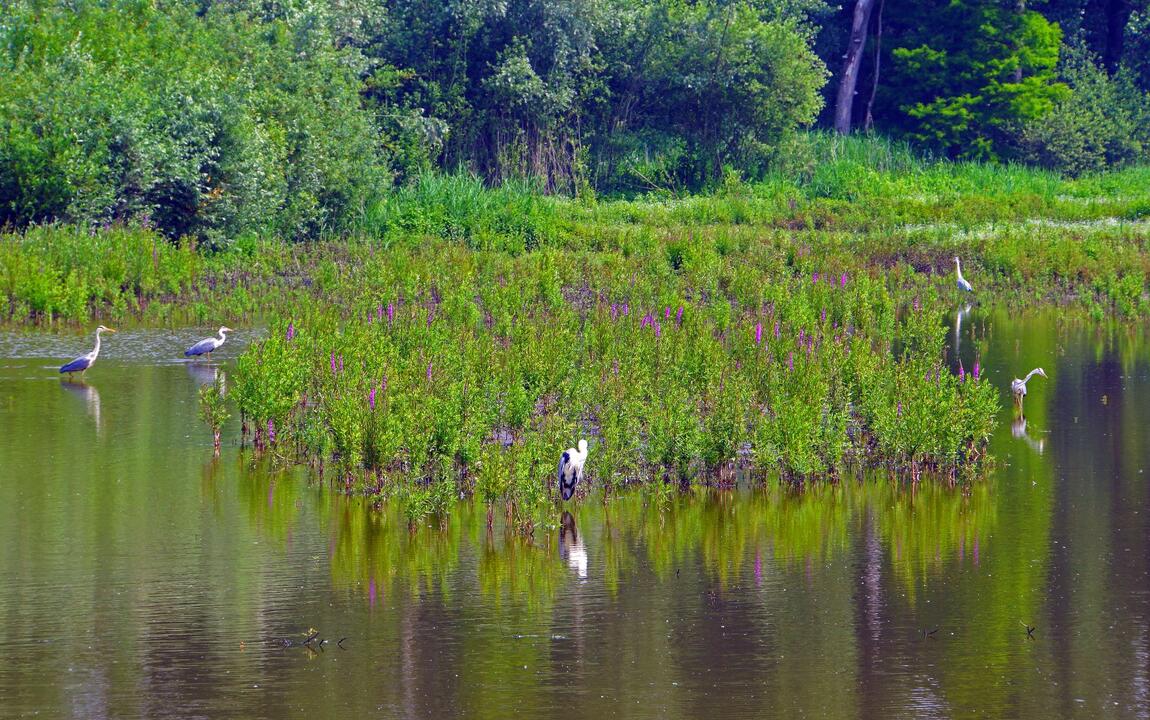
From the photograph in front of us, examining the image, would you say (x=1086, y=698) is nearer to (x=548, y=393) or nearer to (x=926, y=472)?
(x=926, y=472)

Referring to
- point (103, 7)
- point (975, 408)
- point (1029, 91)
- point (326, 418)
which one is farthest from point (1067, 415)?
point (1029, 91)

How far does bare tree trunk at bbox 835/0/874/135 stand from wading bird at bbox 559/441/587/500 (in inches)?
1446

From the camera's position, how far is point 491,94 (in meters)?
39.2

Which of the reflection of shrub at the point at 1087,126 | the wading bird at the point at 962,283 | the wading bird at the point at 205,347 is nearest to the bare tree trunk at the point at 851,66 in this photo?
the reflection of shrub at the point at 1087,126

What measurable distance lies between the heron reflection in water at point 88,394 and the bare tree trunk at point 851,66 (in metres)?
33.3

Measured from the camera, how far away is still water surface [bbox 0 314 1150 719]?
890 centimetres

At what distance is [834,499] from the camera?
1332 cm

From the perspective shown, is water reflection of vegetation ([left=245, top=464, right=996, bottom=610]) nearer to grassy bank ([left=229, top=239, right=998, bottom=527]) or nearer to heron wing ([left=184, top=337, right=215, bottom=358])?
grassy bank ([left=229, top=239, right=998, bottom=527])

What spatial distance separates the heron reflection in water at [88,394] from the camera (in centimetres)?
1645

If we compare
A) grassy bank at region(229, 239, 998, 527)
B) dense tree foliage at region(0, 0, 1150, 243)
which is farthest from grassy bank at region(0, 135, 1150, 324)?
grassy bank at region(229, 239, 998, 527)

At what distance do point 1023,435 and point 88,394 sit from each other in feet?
32.0

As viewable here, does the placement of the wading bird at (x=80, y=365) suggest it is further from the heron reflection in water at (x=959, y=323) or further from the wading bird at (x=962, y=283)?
the wading bird at (x=962, y=283)

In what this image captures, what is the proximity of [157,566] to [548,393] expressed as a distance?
5.26 meters

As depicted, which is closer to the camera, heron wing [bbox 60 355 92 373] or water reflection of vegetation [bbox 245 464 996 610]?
water reflection of vegetation [bbox 245 464 996 610]
